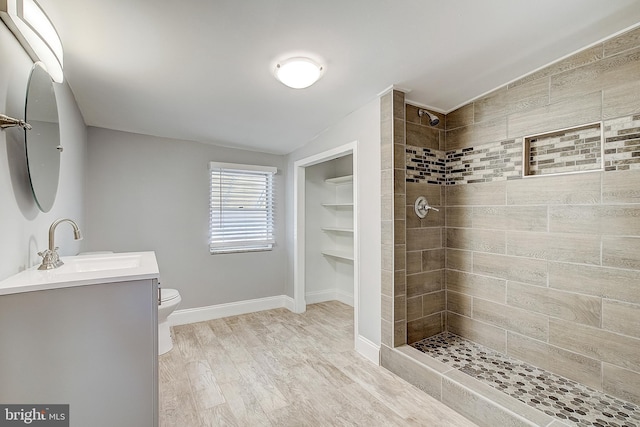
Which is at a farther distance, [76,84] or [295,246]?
Result: [295,246]

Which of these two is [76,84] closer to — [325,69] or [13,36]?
[13,36]

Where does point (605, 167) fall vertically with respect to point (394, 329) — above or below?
above

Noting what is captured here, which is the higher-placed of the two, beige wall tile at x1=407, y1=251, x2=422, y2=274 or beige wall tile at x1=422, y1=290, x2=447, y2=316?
beige wall tile at x1=407, y1=251, x2=422, y2=274

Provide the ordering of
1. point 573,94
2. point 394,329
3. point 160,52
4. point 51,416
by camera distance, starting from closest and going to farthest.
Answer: point 51,416
point 160,52
point 573,94
point 394,329

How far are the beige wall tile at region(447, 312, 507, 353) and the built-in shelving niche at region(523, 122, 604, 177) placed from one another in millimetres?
1331

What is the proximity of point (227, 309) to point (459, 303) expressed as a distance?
2.55 m

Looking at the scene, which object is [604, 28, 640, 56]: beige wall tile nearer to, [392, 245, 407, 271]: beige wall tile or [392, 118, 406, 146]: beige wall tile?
[392, 118, 406, 146]: beige wall tile

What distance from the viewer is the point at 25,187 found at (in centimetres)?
141

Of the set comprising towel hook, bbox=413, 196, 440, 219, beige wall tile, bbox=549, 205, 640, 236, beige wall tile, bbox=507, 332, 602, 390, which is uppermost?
towel hook, bbox=413, 196, 440, 219

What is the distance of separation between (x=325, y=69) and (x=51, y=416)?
2247 millimetres

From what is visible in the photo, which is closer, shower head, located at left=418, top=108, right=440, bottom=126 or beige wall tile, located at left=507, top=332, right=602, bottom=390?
beige wall tile, located at left=507, top=332, right=602, bottom=390

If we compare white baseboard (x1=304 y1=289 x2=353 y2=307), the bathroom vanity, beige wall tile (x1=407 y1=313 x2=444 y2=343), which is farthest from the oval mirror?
white baseboard (x1=304 y1=289 x2=353 y2=307)

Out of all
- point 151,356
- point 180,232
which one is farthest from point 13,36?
point 180,232

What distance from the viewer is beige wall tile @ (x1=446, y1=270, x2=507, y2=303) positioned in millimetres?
2488
